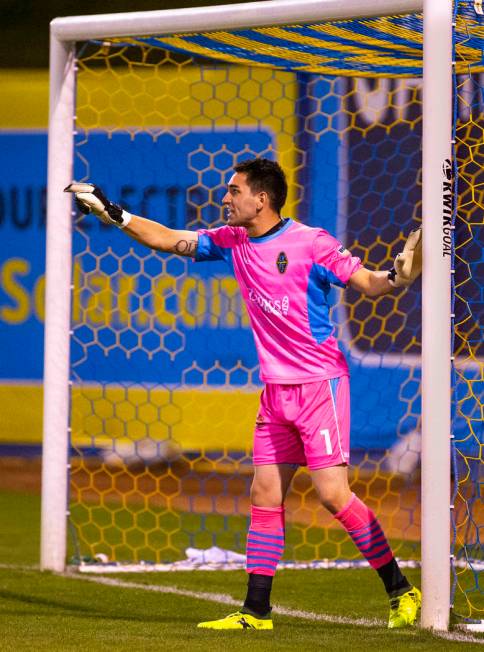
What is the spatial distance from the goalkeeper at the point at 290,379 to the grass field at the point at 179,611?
220 mm

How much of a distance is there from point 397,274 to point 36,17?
973cm

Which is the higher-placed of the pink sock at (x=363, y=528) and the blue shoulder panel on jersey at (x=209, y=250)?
the blue shoulder panel on jersey at (x=209, y=250)

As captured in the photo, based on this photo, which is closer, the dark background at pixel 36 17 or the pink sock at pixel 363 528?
the pink sock at pixel 363 528

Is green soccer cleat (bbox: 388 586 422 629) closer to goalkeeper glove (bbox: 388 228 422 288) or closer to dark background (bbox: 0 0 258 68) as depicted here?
goalkeeper glove (bbox: 388 228 422 288)

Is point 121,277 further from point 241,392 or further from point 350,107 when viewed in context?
point 350,107

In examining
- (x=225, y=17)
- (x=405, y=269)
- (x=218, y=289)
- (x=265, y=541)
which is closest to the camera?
(x=405, y=269)

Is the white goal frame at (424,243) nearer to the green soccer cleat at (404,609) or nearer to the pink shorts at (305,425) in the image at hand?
the green soccer cleat at (404,609)

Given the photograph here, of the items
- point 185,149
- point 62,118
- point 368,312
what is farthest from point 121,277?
point 62,118

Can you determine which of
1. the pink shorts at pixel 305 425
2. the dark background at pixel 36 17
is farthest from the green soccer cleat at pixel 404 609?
the dark background at pixel 36 17

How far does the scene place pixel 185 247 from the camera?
→ 5000 millimetres

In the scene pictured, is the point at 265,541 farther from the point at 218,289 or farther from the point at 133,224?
the point at 218,289

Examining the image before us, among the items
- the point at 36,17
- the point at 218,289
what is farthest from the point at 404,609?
the point at 36,17

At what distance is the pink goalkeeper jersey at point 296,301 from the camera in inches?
188

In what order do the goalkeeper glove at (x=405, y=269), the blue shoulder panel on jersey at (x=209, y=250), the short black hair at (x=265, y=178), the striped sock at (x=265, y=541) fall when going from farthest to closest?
the blue shoulder panel on jersey at (x=209, y=250), the short black hair at (x=265, y=178), the striped sock at (x=265, y=541), the goalkeeper glove at (x=405, y=269)
